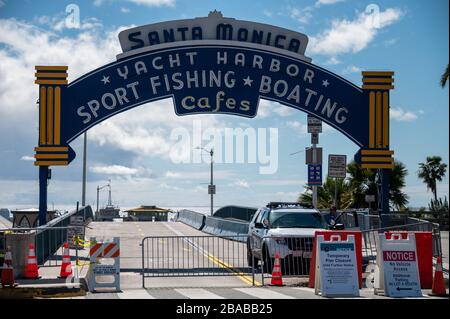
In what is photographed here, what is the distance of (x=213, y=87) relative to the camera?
79.1 ft

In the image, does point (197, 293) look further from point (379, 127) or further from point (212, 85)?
point (379, 127)

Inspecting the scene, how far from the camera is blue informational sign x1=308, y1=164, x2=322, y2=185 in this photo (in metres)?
28.5

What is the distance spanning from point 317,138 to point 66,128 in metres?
10.2

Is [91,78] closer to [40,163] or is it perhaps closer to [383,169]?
[40,163]

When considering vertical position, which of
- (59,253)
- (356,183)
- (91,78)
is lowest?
(59,253)

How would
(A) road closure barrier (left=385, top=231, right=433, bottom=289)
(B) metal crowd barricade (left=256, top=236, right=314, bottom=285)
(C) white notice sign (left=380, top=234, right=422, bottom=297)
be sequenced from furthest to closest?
1. (B) metal crowd barricade (left=256, top=236, right=314, bottom=285)
2. (A) road closure barrier (left=385, top=231, right=433, bottom=289)
3. (C) white notice sign (left=380, top=234, right=422, bottom=297)

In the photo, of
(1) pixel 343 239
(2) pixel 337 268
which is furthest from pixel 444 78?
(2) pixel 337 268

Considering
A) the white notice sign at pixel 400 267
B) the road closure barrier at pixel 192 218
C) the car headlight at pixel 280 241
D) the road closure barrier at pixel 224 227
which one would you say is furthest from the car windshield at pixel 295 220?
the road closure barrier at pixel 192 218

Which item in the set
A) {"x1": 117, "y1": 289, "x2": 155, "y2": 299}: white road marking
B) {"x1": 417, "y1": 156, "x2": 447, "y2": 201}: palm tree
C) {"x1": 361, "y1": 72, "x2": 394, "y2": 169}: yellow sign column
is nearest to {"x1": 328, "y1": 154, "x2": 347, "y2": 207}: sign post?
{"x1": 361, "y1": 72, "x2": 394, "y2": 169}: yellow sign column

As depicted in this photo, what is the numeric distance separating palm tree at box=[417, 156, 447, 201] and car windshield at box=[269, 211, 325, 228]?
4558 cm

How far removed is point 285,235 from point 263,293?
405 cm

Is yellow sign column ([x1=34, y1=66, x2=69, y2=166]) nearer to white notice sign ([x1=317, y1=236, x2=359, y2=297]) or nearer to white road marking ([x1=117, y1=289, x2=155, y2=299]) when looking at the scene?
white road marking ([x1=117, y1=289, x2=155, y2=299])
